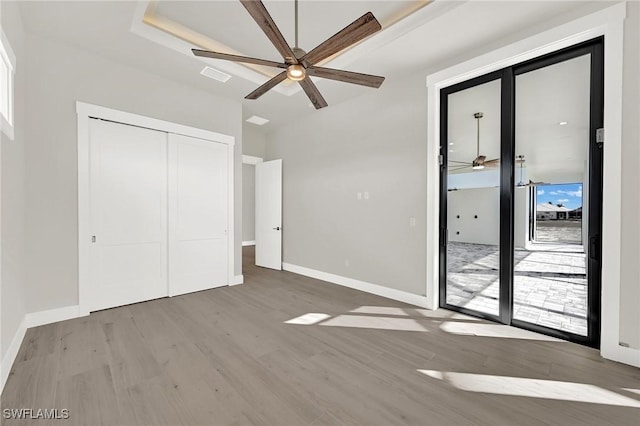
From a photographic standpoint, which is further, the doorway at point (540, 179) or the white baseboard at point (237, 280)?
the white baseboard at point (237, 280)

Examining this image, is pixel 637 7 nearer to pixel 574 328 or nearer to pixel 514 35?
pixel 514 35

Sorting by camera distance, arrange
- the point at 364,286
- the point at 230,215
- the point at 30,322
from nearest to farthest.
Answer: the point at 30,322, the point at 364,286, the point at 230,215

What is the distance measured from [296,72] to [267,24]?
48cm

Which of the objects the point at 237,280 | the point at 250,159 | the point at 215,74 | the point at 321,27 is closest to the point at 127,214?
the point at 237,280

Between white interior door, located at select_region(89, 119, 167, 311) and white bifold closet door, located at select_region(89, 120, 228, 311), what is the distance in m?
0.01

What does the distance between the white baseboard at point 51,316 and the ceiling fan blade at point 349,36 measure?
151 inches

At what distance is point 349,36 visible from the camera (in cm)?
200

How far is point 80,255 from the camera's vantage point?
3266 mm

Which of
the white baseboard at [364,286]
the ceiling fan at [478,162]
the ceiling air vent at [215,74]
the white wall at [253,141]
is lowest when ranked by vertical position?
the white baseboard at [364,286]

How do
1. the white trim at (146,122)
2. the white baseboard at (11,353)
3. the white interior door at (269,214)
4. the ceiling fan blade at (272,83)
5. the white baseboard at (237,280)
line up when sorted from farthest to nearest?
the white interior door at (269,214) < the white baseboard at (237,280) < the white trim at (146,122) < the ceiling fan blade at (272,83) < the white baseboard at (11,353)

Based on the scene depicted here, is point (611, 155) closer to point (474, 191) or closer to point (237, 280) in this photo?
point (237, 280)

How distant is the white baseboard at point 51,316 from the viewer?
117 inches

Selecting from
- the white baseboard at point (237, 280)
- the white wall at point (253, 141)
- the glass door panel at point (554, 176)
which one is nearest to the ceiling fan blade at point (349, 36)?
the glass door panel at point (554, 176)

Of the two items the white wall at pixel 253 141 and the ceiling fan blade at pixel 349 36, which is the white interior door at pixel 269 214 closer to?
the white wall at pixel 253 141
